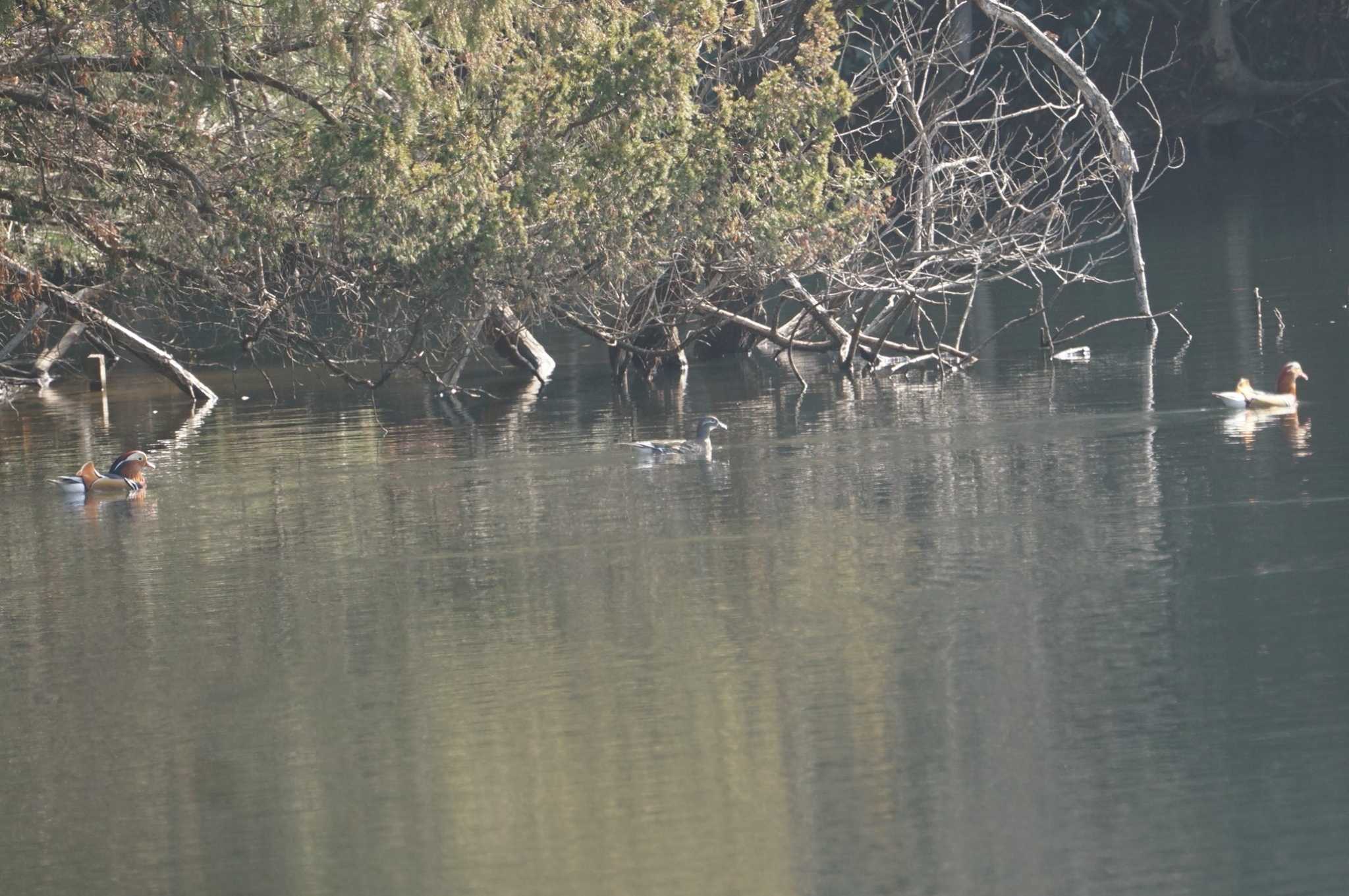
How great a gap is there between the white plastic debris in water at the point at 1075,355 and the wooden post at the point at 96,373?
1308 centimetres

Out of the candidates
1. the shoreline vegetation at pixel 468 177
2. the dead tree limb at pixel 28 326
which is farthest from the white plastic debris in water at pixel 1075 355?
the dead tree limb at pixel 28 326

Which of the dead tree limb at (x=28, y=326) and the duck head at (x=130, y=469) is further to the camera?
the dead tree limb at (x=28, y=326)

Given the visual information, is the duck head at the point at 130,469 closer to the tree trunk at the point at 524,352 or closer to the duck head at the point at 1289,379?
the tree trunk at the point at 524,352

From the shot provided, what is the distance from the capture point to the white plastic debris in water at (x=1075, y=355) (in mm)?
24531

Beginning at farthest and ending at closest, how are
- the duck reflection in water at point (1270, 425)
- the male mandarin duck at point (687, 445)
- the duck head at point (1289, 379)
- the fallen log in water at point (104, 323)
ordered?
the fallen log in water at point (104, 323) → the duck head at point (1289, 379) → the male mandarin duck at point (687, 445) → the duck reflection in water at point (1270, 425)

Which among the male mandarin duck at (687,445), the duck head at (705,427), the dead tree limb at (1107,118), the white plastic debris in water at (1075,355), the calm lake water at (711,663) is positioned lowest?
the calm lake water at (711,663)

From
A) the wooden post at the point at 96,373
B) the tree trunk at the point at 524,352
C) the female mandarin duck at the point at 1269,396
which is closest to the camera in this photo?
the female mandarin duck at the point at 1269,396

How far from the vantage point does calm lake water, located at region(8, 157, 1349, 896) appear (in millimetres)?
8258

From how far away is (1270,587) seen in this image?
11.8m

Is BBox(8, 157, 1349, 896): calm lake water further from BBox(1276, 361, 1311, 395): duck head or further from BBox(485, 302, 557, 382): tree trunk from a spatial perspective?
BBox(485, 302, 557, 382): tree trunk

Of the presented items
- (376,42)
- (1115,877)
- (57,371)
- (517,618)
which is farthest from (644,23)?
Result: (1115,877)

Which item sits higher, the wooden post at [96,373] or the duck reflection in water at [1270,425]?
the wooden post at [96,373]

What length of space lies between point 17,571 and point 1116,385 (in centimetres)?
1130

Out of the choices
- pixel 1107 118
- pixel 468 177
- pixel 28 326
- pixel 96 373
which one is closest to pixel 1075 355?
pixel 1107 118
